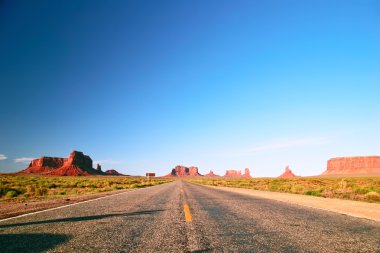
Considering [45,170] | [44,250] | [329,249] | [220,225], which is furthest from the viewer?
[45,170]

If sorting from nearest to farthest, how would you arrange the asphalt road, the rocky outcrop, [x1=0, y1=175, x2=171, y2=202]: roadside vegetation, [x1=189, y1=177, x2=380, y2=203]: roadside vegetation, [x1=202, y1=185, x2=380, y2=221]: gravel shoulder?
the asphalt road, [x1=202, y1=185, x2=380, y2=221]: gravel shoulder, [x1=189, y1=177, x2=380, y2=203]: roadside vegetation, [x1=0, y1=175, x2=171, y2=202]: roadside vegetation, the rocky outcrop

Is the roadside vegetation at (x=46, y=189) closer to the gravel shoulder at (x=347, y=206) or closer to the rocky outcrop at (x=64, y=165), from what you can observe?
the gravel shoulder at (x=347, y=206)

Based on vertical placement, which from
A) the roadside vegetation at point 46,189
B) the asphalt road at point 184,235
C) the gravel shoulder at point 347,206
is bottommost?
the roadside vegetation at point 46,189

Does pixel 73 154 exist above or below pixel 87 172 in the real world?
above

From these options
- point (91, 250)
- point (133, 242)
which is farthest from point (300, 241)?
point (91, 250)

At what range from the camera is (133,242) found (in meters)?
3.92

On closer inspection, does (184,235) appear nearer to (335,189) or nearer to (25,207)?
(25,207)

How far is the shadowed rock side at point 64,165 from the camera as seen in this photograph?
156250 millimetres

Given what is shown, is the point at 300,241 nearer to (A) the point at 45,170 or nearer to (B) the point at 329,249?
(B) the point at 329,249

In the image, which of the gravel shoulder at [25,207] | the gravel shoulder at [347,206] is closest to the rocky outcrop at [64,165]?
the gravel shoulder at [25,207]

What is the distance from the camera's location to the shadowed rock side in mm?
156250

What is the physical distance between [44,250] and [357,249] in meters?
4.30

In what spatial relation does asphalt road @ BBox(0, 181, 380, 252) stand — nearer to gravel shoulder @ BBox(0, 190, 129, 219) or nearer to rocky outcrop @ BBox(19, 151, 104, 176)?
gravel shoulder @ BBox(0, 190, 129, 219)

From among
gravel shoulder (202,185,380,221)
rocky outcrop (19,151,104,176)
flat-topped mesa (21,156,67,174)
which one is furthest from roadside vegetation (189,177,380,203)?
flat-topped mesa (21,156,67,174)
